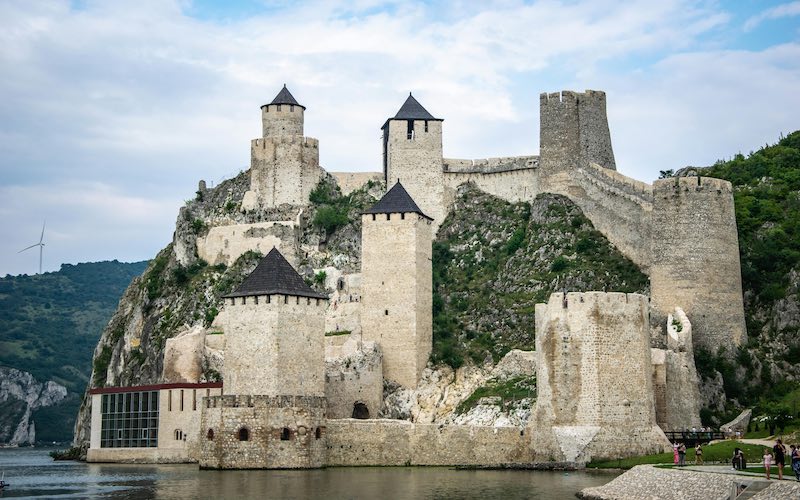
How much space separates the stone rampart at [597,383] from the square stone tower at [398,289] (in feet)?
42.8

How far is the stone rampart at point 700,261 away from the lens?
5475cm

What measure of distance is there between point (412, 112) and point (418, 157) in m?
2.55

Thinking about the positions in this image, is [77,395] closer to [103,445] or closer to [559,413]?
[103,445]

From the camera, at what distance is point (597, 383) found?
46219 millimetres

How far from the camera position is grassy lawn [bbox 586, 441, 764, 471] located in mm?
40906

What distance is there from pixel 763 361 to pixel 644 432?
11035 mm

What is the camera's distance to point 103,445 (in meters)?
59.7

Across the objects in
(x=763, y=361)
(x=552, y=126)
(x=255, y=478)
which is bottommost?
(x=255, y=478)

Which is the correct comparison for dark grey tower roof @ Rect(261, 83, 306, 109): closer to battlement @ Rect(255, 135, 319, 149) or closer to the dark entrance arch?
battlement @ Rect(255, 135, 319, 149)

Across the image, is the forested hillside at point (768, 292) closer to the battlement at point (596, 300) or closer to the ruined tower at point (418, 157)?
the battlement at point (596, 300)

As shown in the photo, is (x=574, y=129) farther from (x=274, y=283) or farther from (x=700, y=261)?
(x=274, y=283)

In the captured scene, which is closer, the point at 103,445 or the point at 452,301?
the point at 103,445

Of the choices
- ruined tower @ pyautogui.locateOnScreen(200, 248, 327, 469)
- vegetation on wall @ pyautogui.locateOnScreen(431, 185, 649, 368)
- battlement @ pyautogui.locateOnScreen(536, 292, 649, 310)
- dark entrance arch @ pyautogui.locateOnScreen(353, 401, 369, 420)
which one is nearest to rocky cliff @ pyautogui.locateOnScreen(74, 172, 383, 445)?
vegetation on wall @ pyautogui.locateOnScreen(431, 185, 649, 368)

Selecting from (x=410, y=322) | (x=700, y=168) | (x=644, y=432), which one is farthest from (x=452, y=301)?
(x=644, y=432)
